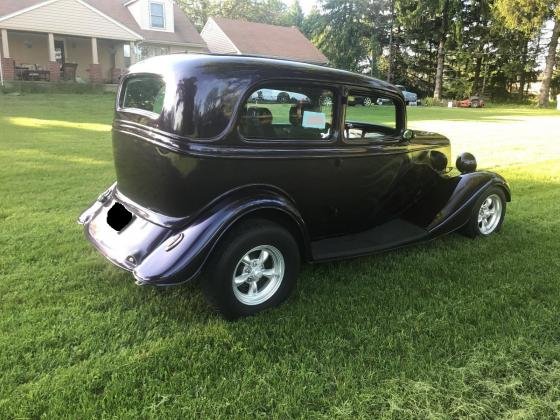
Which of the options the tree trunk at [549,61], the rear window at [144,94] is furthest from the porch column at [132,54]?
the tree trunk at [549,61]

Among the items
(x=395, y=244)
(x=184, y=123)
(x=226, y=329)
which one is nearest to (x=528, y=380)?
(x=395, y=244)

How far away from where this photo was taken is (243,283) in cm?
332

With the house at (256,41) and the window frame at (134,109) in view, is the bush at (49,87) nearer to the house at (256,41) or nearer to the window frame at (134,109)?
the house at (256,41)

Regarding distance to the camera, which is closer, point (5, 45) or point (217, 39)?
point (5, 45)

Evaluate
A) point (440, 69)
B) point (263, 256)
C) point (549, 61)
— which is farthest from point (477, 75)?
point (263, 256)

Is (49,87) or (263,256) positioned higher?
(49,87)

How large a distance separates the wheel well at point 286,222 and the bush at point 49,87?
19.9 m

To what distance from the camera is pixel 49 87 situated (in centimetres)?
2039

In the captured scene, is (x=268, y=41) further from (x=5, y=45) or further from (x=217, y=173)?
(x=217, y=173)

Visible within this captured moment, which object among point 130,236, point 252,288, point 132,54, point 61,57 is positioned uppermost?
point 132,54

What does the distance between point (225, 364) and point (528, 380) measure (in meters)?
1.75

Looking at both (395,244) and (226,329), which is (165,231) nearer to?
(226,329)

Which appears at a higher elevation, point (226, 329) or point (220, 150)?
point (220, 150)

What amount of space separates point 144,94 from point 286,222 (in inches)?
58.4
